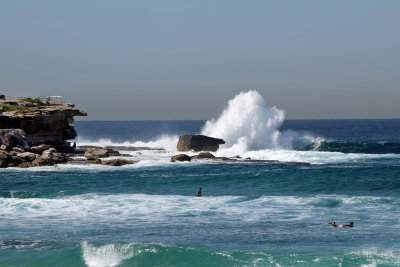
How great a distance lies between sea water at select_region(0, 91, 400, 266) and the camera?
18.8 metres

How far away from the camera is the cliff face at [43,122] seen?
53.2m

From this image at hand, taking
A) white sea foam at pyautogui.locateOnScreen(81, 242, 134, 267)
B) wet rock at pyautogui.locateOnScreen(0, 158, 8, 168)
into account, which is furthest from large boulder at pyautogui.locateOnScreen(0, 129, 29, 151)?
white sea foam at pyautogui.locateOnScreen(81, 242, 134, 267)

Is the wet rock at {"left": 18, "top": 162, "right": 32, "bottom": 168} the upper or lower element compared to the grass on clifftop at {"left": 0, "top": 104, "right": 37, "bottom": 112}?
lower

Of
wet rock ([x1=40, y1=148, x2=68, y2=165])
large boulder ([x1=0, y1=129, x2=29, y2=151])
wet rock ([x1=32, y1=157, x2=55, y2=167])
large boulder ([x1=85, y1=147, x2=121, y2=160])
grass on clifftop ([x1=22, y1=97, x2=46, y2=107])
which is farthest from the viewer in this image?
grass on clifftop ([x1=22, y1=97, x2=46, y2=107])

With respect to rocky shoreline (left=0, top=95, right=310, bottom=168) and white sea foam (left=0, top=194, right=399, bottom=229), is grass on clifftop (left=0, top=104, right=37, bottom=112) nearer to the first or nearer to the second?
rocky shoreline (left=0, top=95, right=310, bottom=168)

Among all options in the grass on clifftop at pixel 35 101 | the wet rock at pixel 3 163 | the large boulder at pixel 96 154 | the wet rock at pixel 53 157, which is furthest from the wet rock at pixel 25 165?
the grass on clifftop at pixel 35 101

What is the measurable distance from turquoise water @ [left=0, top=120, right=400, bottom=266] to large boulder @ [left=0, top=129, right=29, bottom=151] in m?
5.43

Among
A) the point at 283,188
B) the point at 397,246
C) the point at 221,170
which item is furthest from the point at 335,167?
the point at 397,246

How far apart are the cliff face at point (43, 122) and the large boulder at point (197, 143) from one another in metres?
11.3

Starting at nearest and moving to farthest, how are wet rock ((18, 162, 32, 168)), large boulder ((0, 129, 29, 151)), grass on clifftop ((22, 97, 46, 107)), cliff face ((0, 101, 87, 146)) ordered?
1. wet rock ((18, 162, 32, 168))
2. large boulder ((0, 129, 29, 151))
3. cliff face ((0, 101, 87, 146))
4. grass on clifftop ((22, 97, 46, 107))

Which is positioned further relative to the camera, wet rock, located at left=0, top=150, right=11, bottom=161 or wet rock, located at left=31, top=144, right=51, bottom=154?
wet rock, located at left=31, top=144, right=51, bottom=154

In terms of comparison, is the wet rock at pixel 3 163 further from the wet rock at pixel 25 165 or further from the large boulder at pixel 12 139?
the large boulder at pixel 12 139

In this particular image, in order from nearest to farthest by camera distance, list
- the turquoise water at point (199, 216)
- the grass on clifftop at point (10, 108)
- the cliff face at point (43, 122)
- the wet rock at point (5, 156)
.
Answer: the turquoise water at point (199, 216) < the wet rock at point (5, 156) < the cliff face at point (43, 122) < the grass on clifftop at point (10, 108)

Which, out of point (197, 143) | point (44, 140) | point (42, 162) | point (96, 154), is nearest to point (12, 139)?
point (42, 162)
